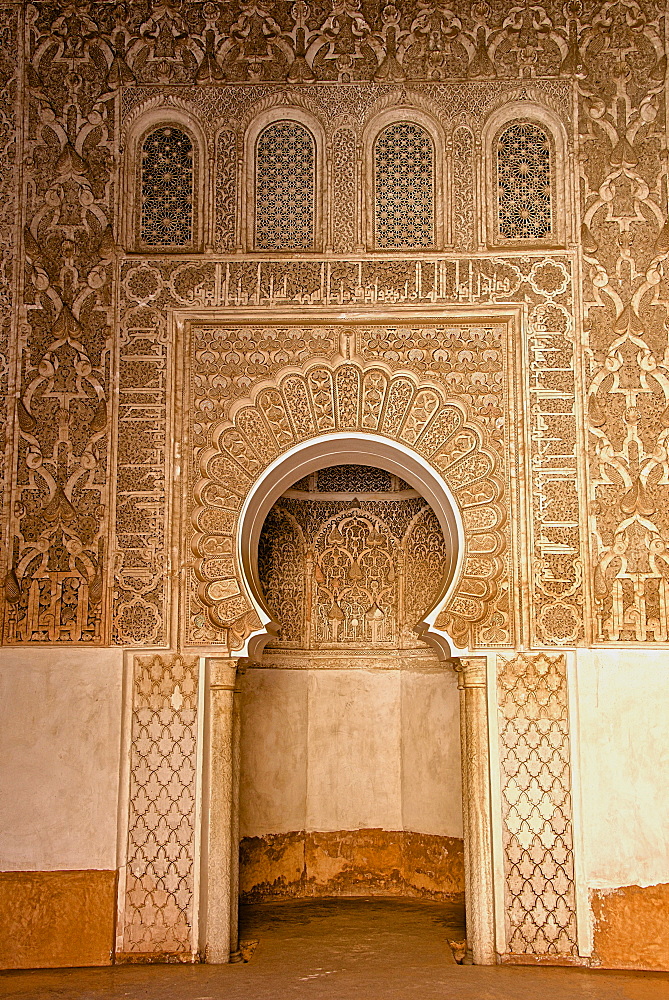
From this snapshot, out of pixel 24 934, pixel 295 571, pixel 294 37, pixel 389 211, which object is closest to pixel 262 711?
pixel 295 571

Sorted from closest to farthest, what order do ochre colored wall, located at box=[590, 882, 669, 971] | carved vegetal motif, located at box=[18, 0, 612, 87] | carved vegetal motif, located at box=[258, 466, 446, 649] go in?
ochre colored wall, located at box=[590, 882, 669, 971] < carved vegetal motif, located at box=[18, 0, 612, 87] < carved vegetal motif, located at box=[258, 466, 446, 649]

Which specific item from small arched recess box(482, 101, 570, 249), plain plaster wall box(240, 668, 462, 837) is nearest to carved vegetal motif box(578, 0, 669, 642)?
small arched recess box(482, 101, 570, 249)

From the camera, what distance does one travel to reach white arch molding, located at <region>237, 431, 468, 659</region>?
6.28m

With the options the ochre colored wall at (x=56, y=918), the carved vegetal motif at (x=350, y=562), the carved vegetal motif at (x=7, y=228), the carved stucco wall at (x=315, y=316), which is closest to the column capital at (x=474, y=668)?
the carved stucco wall at (x=315, y=316)

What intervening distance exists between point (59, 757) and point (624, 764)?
3371 mm

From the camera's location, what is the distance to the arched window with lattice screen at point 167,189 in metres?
6.66

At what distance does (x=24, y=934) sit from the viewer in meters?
5.92

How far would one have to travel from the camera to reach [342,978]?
5.78 meters

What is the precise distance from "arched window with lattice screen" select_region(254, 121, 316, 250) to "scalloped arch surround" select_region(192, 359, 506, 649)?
0.88 m

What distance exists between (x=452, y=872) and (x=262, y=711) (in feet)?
6.23

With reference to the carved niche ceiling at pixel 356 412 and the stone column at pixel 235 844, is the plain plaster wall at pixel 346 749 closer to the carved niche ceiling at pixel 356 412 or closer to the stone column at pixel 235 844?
the stone column at pixel 235 844

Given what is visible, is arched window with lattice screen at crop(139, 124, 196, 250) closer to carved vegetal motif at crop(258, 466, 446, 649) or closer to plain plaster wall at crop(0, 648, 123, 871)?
carved vegetal motif at crop(258, 466, 446, 649)

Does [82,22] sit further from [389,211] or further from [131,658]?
[131,658]

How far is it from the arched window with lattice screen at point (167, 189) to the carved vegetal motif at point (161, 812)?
107 inches
